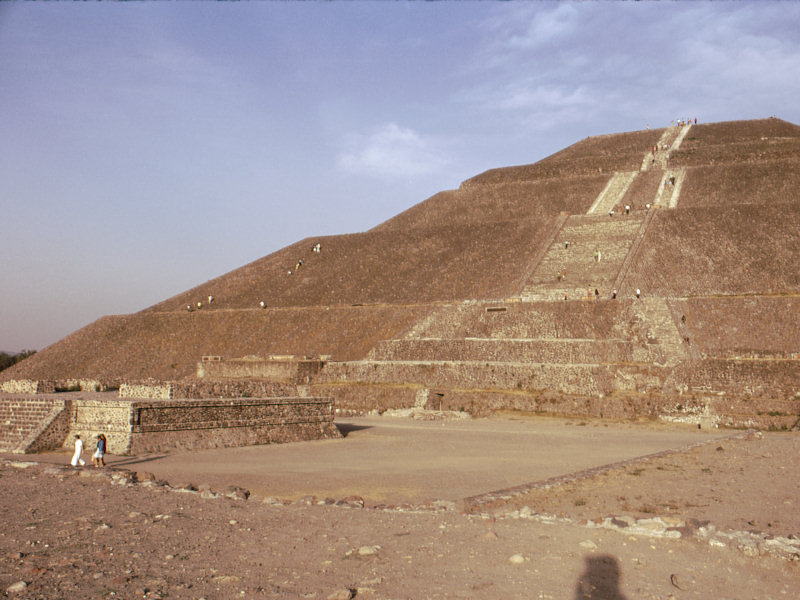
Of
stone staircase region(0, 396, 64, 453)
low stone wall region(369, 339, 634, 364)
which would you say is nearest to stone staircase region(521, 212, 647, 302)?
low stone wall region(369, 339, 634, 364)

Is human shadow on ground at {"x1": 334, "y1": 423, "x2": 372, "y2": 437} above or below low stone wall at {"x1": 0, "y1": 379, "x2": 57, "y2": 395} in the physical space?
below

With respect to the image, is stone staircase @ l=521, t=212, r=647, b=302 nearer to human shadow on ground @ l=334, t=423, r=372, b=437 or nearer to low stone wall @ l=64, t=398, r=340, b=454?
human shadow on ground @ l=334, t=423, r=372, b=437

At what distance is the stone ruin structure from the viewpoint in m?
20.6

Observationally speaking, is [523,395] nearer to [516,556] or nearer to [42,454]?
[42,454]

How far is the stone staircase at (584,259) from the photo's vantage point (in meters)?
32.8

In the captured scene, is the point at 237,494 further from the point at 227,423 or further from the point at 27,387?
the point at 27,387

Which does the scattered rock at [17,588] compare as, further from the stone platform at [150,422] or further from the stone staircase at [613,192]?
the stone staircase at [613,192]

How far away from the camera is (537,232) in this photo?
41.5 meters

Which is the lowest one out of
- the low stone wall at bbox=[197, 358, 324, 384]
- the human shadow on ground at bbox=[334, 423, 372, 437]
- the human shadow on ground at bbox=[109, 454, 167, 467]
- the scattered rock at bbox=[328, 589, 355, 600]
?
the scattered rock at bbox=[328, 589, 355, 600]

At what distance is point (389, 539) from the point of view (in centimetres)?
707

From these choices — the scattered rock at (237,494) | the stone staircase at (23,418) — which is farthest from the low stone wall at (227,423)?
the scattered rock at (237,494)

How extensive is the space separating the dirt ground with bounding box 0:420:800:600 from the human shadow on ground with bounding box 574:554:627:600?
0.06 ft

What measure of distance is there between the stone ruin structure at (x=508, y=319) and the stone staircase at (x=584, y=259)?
0.46 feet

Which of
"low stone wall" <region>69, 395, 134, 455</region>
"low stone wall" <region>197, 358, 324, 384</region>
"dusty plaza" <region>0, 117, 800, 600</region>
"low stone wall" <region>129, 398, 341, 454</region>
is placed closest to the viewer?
"dusty plaza" <region>0, 117, 800, 600</region>
